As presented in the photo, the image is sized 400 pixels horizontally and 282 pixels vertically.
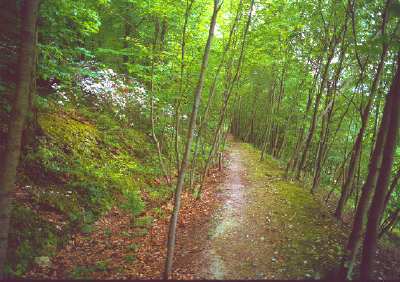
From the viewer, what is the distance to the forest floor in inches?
238

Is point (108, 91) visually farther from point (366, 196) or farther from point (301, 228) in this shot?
point (366, 196)

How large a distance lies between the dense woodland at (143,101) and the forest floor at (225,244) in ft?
1.51

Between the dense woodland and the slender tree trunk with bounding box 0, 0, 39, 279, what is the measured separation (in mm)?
18

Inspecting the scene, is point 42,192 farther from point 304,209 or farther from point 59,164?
point 304,209

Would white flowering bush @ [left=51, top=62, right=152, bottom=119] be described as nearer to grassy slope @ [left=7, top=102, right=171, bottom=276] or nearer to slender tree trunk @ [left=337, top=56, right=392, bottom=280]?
grassy slope @ [left=7, top=102, right=171, bottom=276]

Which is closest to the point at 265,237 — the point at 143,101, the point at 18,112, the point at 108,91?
the point at 18,112

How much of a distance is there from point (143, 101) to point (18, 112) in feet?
32.8

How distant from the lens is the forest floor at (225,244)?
6.05 meters

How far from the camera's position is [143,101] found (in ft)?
47.6

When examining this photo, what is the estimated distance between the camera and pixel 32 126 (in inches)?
318

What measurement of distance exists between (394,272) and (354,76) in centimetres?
752

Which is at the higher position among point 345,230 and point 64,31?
point 64,31

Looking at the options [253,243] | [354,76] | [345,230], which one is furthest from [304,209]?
[354,76]

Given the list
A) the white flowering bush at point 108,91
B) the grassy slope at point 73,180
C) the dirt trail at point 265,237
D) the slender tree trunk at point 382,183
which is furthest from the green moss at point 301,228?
the white flowering bush at point 108,91
